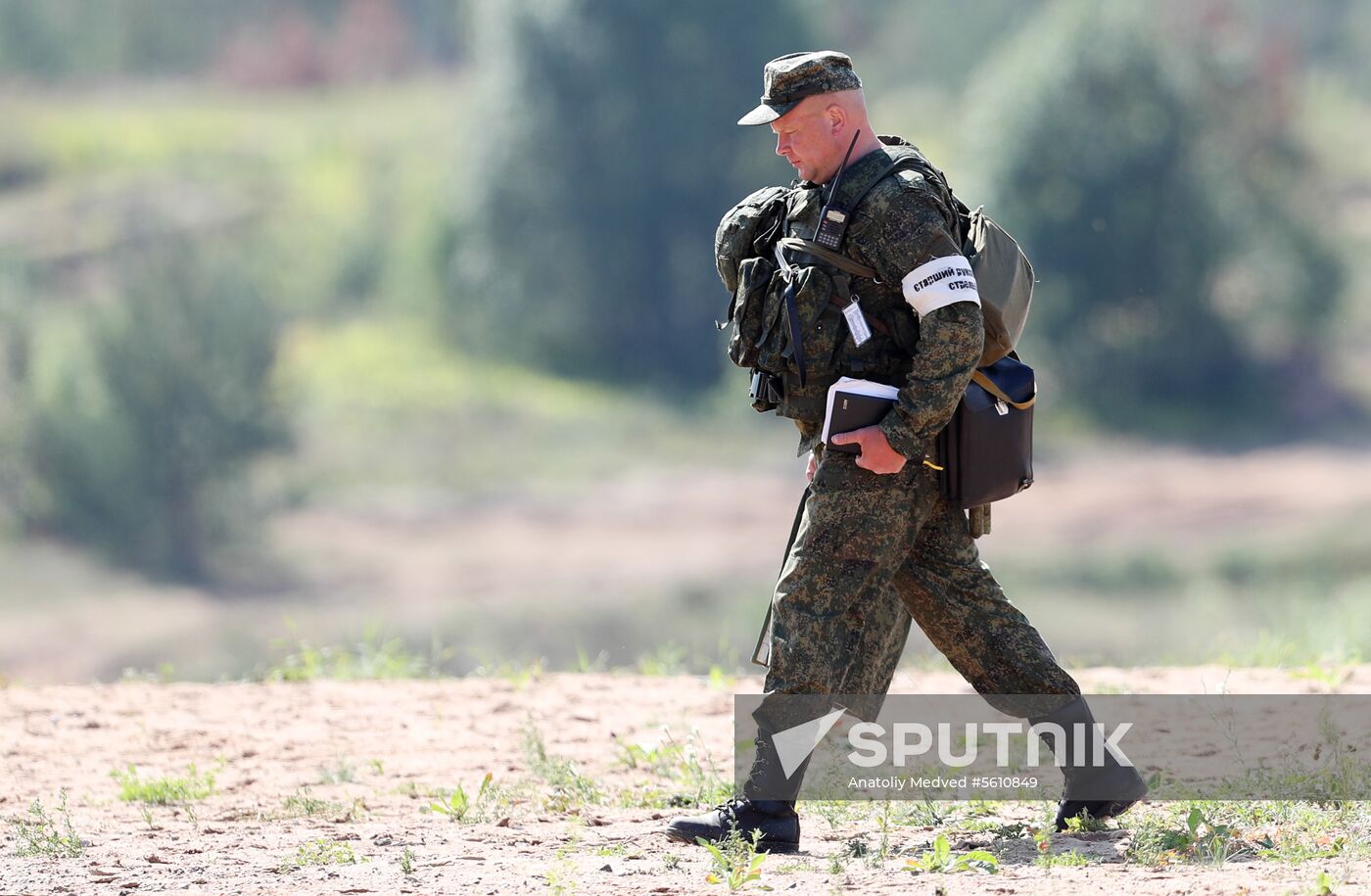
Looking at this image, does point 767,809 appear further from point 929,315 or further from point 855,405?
point 929,315

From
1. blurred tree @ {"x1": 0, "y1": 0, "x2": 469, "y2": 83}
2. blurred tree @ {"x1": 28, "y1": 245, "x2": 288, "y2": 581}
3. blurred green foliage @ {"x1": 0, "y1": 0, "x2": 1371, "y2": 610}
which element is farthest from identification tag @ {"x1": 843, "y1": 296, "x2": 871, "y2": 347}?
blurred tree @ {"x1": 0, "y1": 0, "x2": 469, "y2": 83}

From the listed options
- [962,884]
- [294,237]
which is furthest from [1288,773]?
[294,237]

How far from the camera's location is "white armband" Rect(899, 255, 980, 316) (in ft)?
12.4

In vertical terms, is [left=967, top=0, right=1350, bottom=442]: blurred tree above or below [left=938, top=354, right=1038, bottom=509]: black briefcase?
above

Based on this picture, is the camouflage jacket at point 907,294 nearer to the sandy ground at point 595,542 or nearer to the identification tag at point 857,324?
the identification tag at point 857,324

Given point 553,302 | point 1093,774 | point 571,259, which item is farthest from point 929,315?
point 571,259

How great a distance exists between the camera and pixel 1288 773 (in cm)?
455

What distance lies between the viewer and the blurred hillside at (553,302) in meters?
29.2

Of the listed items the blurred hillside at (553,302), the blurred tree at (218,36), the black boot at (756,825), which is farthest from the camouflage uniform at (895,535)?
the blurred tree at (218,36)

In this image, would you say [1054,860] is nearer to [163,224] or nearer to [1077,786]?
[1077,786]

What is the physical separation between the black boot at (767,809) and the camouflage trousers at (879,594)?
0.57 ft

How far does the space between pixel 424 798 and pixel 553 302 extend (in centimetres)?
3263

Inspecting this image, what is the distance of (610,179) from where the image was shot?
3675cm

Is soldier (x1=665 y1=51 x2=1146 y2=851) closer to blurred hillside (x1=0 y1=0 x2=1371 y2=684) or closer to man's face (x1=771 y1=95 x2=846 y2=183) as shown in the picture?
man's face (x1=771 y1=95 x2=846 y2=183)
